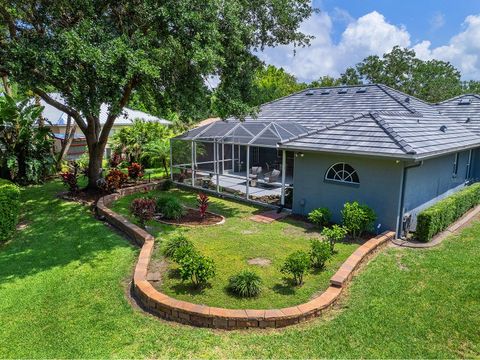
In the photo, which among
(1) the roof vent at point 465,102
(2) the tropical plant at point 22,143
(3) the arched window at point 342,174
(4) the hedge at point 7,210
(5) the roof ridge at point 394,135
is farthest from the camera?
(1) the roof vent at point 465,102

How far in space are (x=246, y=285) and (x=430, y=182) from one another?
30.9 feet

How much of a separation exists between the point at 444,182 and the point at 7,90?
907 inches

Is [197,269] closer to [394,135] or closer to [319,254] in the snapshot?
[319,254]

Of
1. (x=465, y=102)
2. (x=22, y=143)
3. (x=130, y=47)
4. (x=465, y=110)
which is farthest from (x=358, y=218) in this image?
(x=465, y=102)

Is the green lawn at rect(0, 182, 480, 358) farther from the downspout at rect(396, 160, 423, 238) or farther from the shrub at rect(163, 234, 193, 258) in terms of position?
the downspout at rect(396, 160, 423, 238)

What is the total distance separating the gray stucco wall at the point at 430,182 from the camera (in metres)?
11.1

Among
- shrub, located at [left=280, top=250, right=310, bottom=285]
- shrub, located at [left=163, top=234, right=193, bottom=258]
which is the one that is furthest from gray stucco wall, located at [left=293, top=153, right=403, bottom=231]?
shrub, located at [left=163, top=234, right=193, bottom=258]

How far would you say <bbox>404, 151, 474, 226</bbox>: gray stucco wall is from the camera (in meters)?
11.1

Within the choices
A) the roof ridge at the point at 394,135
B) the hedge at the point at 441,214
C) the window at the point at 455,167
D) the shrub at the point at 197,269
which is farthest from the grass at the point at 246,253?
the window at the point at 455,167

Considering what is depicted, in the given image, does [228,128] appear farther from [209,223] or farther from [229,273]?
[229,273]

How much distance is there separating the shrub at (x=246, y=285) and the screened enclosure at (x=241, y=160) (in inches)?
275

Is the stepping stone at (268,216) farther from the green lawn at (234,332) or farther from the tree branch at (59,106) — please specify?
the tree branch at (59,106)

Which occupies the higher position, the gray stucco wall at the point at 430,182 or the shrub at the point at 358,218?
the gray stucco wall at the point at 430,182

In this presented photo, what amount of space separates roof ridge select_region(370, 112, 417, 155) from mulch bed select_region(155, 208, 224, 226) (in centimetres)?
653
